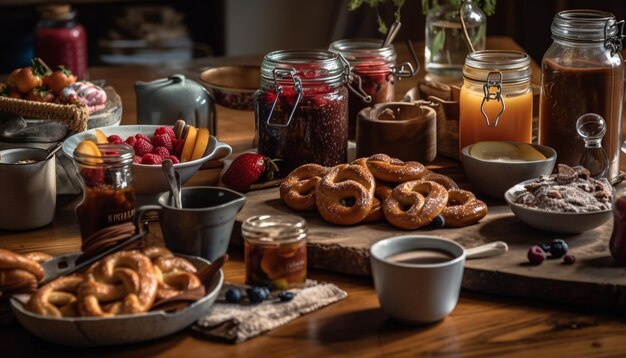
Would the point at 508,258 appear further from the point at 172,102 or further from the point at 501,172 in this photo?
the point at 172,102

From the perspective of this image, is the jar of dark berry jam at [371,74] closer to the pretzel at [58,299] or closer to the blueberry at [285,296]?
the blueberry at [285,296]

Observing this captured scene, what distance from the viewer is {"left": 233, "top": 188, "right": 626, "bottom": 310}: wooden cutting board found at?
154cm

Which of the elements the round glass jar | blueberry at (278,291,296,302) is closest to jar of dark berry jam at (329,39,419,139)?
the round glass jar

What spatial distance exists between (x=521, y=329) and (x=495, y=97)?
69cm

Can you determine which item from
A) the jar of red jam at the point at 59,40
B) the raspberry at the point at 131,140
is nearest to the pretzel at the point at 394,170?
the raspberry at the point at 131,140

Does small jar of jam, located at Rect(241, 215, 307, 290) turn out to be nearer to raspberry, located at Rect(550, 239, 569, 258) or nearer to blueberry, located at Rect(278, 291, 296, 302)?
blueberry, located at Rect(278, 291, 296, 302)

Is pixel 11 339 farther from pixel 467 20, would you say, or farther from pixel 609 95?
pixel 467 20

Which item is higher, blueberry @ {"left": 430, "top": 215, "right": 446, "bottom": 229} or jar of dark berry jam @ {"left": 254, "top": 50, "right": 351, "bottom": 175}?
jar of dark berry jam @ {"left": 254, "top": 50, "right": 351, "bottom": 175}

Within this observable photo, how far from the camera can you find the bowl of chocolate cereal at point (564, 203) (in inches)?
67.0

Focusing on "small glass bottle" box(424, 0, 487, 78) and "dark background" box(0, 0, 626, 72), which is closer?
"small glass bottle" box(424, 0, 487, 78)

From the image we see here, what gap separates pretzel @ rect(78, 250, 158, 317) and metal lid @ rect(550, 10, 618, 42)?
3.16 ft

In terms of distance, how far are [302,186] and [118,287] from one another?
552 mm

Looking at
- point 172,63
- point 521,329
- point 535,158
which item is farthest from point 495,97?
point 172,63

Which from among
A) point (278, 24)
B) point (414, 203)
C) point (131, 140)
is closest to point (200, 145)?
point (131, 140)
